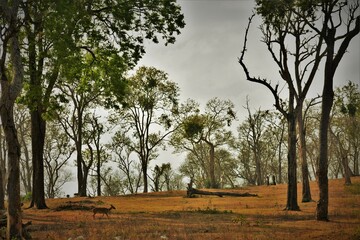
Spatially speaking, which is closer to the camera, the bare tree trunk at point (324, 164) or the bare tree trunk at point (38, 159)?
the bare tree trunk at point (324, 164)

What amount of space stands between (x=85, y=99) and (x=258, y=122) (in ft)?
97.9

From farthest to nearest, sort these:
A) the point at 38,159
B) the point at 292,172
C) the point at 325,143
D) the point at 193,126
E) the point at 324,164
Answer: the point at 193,126 → the point at 38,159 → the point at 292,172 → the point at 325,143 → the point at 324,164

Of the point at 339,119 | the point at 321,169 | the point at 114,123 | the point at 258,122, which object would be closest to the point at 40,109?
the point at 321,169

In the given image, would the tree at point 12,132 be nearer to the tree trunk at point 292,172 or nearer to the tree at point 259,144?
the tree trunk at point 292,172

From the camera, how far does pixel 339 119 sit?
2117 inches

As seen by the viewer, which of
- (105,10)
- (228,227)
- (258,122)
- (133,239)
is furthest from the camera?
(258,122)

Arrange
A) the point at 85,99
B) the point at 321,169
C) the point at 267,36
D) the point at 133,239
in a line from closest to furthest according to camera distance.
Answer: the point at 133,239
the point at 321,169
the point at 267,36
the point at 85,99

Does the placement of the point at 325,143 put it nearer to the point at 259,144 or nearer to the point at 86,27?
the point at 86,27

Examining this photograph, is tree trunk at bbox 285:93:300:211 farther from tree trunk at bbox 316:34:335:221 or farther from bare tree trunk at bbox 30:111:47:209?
bare tree trunk at bbox 30:111:47:209

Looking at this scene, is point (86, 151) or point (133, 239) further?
point (86, 151)

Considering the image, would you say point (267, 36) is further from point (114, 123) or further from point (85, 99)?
point (114, 123)

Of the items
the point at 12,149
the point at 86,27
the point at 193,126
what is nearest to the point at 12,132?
the point at 12,149

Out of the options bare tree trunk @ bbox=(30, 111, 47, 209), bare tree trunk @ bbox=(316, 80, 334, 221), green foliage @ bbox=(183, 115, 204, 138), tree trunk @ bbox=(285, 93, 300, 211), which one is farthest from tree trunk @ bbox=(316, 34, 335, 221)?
green foliage @ bbox=(183, 115, 204, 138)

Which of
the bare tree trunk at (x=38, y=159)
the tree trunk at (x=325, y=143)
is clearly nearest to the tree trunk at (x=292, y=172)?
the tree trunk at (x=325, y=143)
